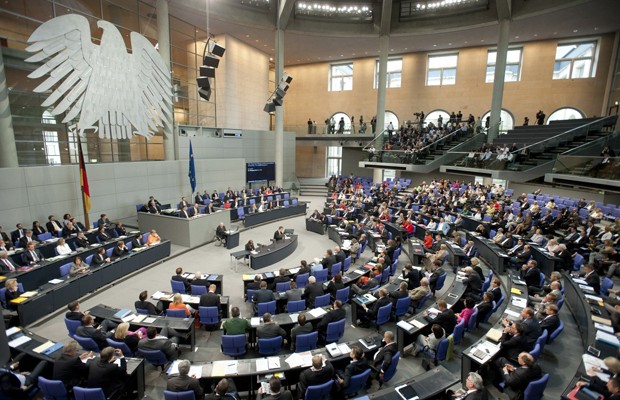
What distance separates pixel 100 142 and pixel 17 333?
1174cm

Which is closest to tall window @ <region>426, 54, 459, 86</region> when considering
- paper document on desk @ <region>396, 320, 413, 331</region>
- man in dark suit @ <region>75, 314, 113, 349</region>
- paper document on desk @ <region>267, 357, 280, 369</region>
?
paper document on desk @ <region>396, 320, 413, 331</region>

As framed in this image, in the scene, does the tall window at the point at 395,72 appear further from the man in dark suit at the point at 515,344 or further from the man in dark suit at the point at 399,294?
the man in dark suit at the point at 515,344

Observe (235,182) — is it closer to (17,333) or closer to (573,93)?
(17,333)

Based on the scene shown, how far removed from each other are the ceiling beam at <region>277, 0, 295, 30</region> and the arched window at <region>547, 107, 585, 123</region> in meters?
20.8

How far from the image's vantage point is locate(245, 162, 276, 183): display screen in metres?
24.0

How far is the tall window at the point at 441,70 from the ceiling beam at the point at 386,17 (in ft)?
21.0

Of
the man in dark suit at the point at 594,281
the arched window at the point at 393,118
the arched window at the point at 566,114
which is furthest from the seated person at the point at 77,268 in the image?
the arched window at the point at 566,114

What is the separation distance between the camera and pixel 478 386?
13.7 ft

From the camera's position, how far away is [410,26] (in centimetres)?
2341

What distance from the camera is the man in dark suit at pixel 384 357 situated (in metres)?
5.28

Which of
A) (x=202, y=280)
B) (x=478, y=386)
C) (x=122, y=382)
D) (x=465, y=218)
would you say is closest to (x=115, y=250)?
(x=202, y=280)

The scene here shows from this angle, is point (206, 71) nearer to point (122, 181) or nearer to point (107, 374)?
point (122, 181)

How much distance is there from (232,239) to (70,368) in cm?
879

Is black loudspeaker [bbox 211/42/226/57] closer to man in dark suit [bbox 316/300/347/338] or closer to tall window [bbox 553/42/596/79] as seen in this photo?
man in dark suit [bbox 316/300/347/338]
